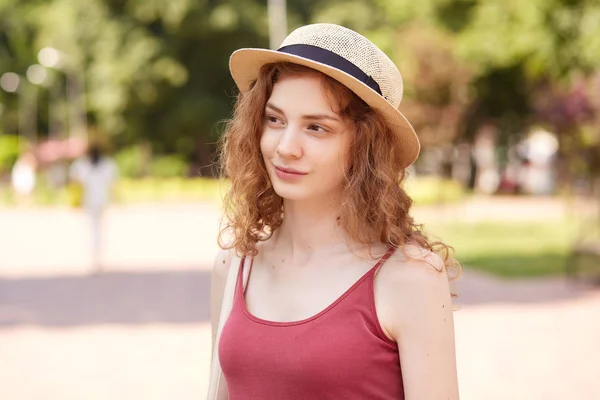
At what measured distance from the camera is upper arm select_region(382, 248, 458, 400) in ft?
6.73

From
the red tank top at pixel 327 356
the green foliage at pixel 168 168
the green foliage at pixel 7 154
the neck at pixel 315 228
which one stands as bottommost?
the red tank top at pixel 327 356

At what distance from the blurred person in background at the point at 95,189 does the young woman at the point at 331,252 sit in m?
11.4

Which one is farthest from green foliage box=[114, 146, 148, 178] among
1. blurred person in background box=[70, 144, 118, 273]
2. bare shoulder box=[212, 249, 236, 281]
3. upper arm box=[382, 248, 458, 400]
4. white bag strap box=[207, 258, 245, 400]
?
upper arm box=[382, 248, 458, 400]

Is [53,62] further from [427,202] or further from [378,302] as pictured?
[378,302]

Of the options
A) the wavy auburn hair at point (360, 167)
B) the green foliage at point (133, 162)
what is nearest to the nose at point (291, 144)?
the wavy auburn hair at point (360, 167)

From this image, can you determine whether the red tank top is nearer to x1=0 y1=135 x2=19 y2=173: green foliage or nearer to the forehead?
the forehead

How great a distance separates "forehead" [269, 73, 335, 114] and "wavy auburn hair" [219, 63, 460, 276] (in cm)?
1

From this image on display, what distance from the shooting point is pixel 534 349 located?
797 cm

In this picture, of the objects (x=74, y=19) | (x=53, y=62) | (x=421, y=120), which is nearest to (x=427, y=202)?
(x=421, y=120)

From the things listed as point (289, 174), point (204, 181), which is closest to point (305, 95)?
point (289, 174)

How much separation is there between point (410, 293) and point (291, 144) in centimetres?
42

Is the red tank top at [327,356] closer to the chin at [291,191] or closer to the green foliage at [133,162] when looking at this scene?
the chin at [291,191]

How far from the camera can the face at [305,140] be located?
7.16ft

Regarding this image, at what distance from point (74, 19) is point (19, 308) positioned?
107 feet
